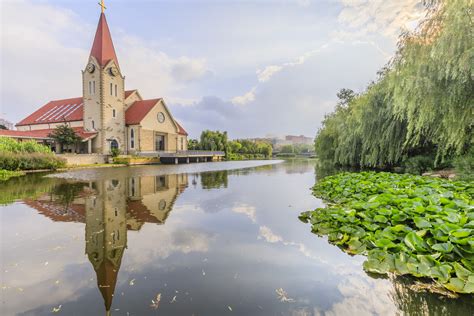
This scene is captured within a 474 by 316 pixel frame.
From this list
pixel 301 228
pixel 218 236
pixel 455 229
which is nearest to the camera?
pixel 455 229

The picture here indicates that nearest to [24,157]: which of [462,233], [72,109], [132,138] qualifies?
[132,138]

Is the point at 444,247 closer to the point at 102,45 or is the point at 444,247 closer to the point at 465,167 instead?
the point at 465,167

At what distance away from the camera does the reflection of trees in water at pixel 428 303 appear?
2.34 metres

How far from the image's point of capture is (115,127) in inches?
1262

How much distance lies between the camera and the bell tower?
99.4ft

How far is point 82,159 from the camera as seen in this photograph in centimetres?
2419

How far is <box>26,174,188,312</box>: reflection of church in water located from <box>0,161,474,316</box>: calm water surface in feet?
0.08

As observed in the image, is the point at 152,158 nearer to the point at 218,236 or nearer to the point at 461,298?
the point at 218,236

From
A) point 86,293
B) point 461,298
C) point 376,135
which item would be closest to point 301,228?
point 461,298

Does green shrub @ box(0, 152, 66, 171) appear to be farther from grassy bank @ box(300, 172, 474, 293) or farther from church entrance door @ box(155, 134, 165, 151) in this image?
church entrance door @ box(155, 134, 165, 151)

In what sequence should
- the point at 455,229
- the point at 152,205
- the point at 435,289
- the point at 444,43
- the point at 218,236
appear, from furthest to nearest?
1. the point at 152,205
2. the point at 444,43
3. the point at 218,236
4. the point at 455,229
5. the point at 435,289

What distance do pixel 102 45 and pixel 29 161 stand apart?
19637mm

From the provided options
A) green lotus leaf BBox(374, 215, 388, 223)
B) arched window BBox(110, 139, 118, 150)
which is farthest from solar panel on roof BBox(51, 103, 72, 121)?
green lotus leaf BBox(374, 215, 388, 223)

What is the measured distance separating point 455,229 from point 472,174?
6024mm
